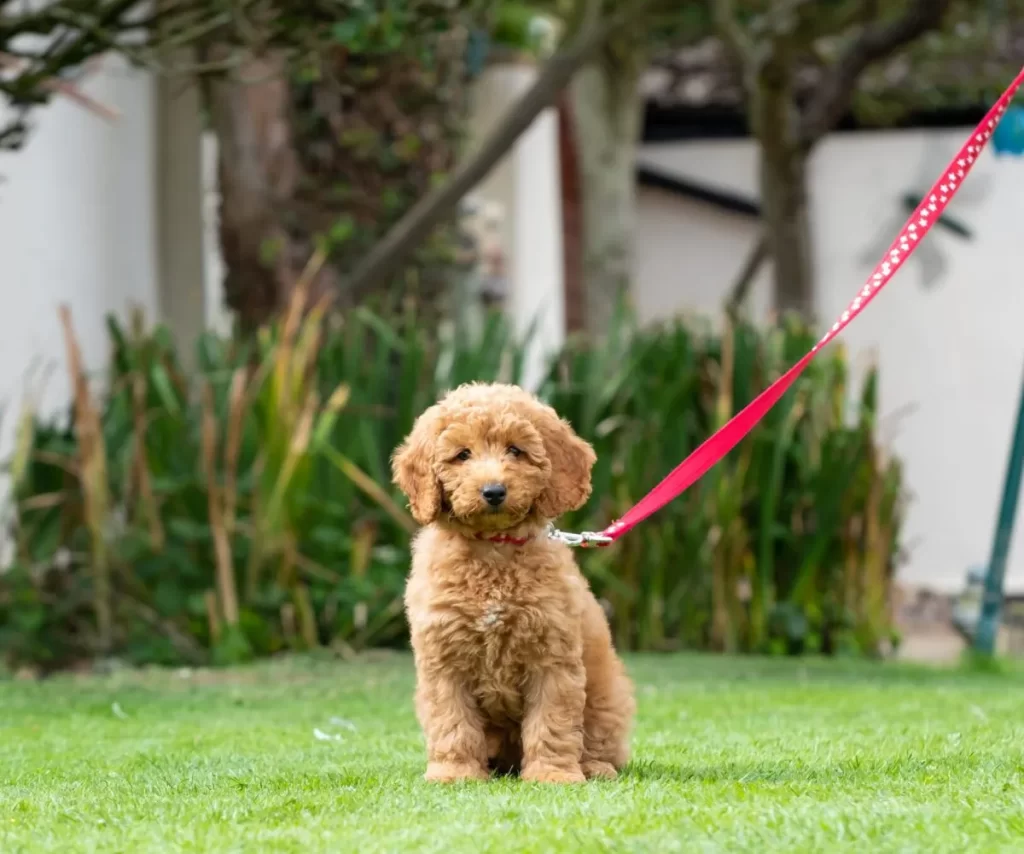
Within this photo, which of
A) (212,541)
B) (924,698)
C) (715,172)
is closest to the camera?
(924,698)

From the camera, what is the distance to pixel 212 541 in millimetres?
8805

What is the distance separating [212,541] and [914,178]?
35.0 feet

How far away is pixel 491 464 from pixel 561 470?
21 cm

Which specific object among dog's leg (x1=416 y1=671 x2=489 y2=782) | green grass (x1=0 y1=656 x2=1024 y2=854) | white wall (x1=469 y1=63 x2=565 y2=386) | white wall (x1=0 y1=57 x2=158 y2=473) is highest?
white wall (x1=469 y1=63 x2=565 y2=386)

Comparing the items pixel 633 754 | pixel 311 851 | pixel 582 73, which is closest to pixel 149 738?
pixel 633 754

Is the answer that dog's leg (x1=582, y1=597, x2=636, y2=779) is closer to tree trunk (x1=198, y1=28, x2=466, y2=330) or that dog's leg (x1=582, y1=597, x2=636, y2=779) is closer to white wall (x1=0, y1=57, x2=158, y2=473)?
white wall (x1=0, y1=57, x2=158, y2=473)

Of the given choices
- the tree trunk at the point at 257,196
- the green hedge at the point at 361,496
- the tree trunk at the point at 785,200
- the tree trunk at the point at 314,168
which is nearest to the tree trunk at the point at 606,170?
the tree trunk at the point at 785,200

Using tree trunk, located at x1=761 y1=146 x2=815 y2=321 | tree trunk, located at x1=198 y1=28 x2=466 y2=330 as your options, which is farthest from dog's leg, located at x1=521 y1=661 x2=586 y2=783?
tree trunk, located at x1=761 y1=146 x2=815 y2=321

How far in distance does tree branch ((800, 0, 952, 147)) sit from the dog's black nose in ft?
30.4

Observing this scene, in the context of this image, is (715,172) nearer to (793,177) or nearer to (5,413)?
(793,177)

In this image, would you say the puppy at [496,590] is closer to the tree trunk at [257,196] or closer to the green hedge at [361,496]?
the green hedge at [361,496]

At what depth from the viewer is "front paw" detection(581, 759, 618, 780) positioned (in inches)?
175

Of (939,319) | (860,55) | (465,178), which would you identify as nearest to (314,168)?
(465,178)

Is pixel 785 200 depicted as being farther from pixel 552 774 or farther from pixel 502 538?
pixel 552 774
